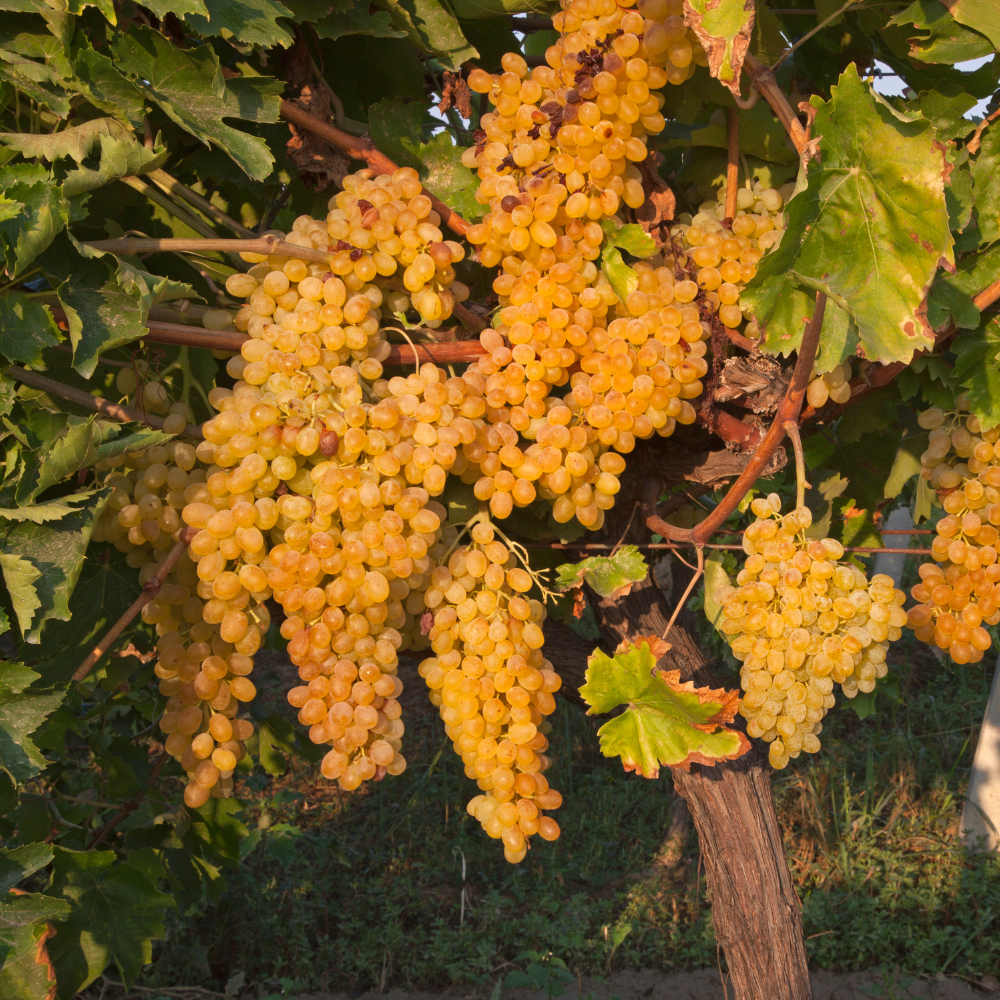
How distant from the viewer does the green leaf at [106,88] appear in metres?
0.98

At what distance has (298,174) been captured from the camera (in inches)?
54.3

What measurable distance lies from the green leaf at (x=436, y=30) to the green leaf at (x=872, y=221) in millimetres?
579

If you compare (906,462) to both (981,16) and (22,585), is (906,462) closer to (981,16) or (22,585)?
(981,16)

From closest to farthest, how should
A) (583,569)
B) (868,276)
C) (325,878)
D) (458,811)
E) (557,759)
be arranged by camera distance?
1. (868,276)
2. (583,569)
3. (325,878)
4. (458,811)
5. (557,759)

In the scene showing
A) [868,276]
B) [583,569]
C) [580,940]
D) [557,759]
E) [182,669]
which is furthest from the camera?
[557,759]

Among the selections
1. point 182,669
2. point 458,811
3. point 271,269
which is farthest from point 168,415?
point 458,811

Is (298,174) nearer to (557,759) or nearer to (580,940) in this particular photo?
(580,940)

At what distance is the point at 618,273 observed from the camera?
1199mm

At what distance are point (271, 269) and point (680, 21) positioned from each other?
621 mm

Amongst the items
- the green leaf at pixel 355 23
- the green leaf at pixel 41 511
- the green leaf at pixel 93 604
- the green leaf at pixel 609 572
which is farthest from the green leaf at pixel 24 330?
the green leaf at pixel 609 572

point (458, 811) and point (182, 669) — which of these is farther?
point (458, 811)

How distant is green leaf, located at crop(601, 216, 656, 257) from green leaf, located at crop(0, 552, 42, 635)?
85cm

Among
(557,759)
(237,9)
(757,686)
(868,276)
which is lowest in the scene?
(557,759)

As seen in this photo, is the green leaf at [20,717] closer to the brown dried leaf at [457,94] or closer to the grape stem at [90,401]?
the grape stem at [90,401]
